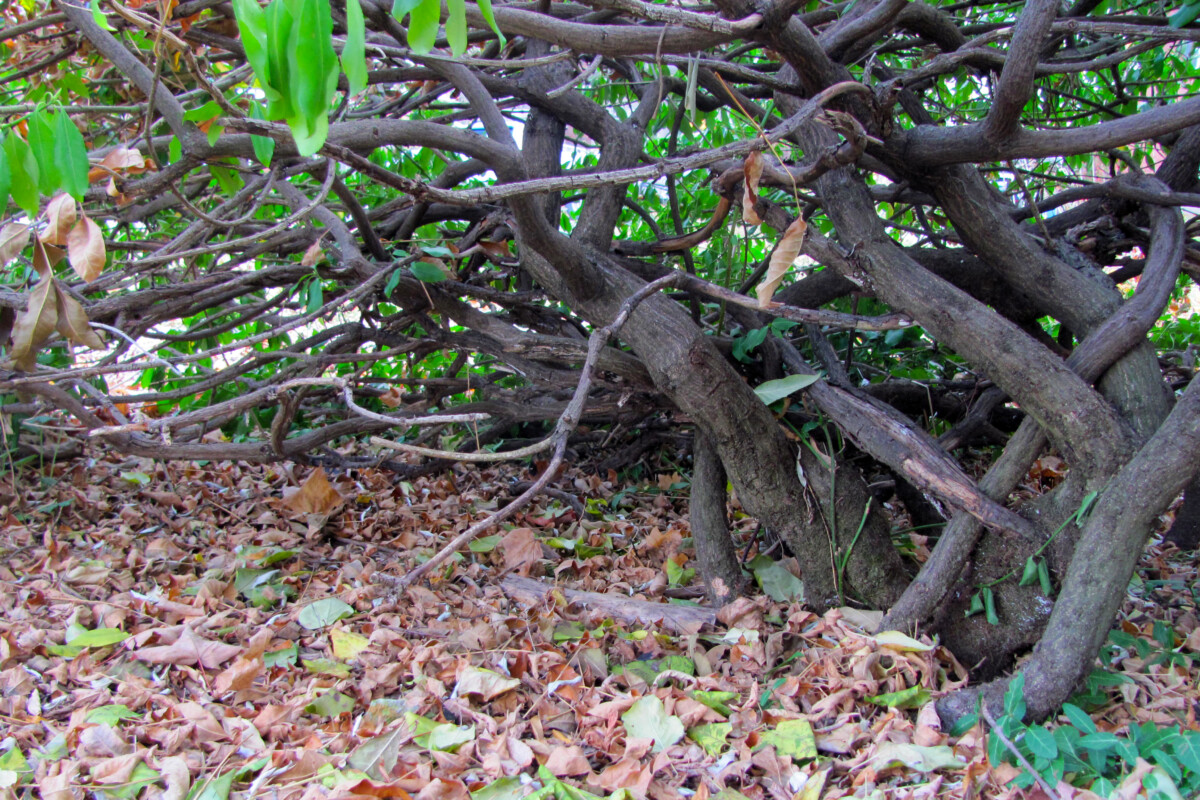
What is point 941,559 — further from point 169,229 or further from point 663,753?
point 169,229

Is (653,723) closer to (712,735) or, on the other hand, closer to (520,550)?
(712,735)

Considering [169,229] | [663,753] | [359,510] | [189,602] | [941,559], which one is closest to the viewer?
[663,753]

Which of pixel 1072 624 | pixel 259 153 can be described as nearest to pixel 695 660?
pixel 1072 624

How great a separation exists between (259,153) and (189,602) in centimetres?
114

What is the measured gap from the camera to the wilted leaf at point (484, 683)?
1598 millimetres

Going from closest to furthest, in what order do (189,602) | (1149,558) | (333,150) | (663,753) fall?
(333,150) → (663,753) → (189,602) → (1149,558)

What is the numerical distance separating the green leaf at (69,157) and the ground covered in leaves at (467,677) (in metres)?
0.93

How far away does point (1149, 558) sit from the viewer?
7.59 ft

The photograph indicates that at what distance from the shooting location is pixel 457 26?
0.89 meters

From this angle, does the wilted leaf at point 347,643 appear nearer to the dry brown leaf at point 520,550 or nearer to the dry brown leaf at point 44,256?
the dry brown leaf at point 520,550

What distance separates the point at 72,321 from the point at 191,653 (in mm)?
727

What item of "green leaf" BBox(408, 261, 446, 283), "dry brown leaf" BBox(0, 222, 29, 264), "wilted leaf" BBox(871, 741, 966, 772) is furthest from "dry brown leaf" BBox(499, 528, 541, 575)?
"dry brown leaf" BBox(0, 222, 29, 264)

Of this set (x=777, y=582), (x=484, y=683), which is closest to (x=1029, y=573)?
(x=777, y=582)

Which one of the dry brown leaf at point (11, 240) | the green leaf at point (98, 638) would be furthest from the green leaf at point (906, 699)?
the dry brown leaf at point (11, 240)
